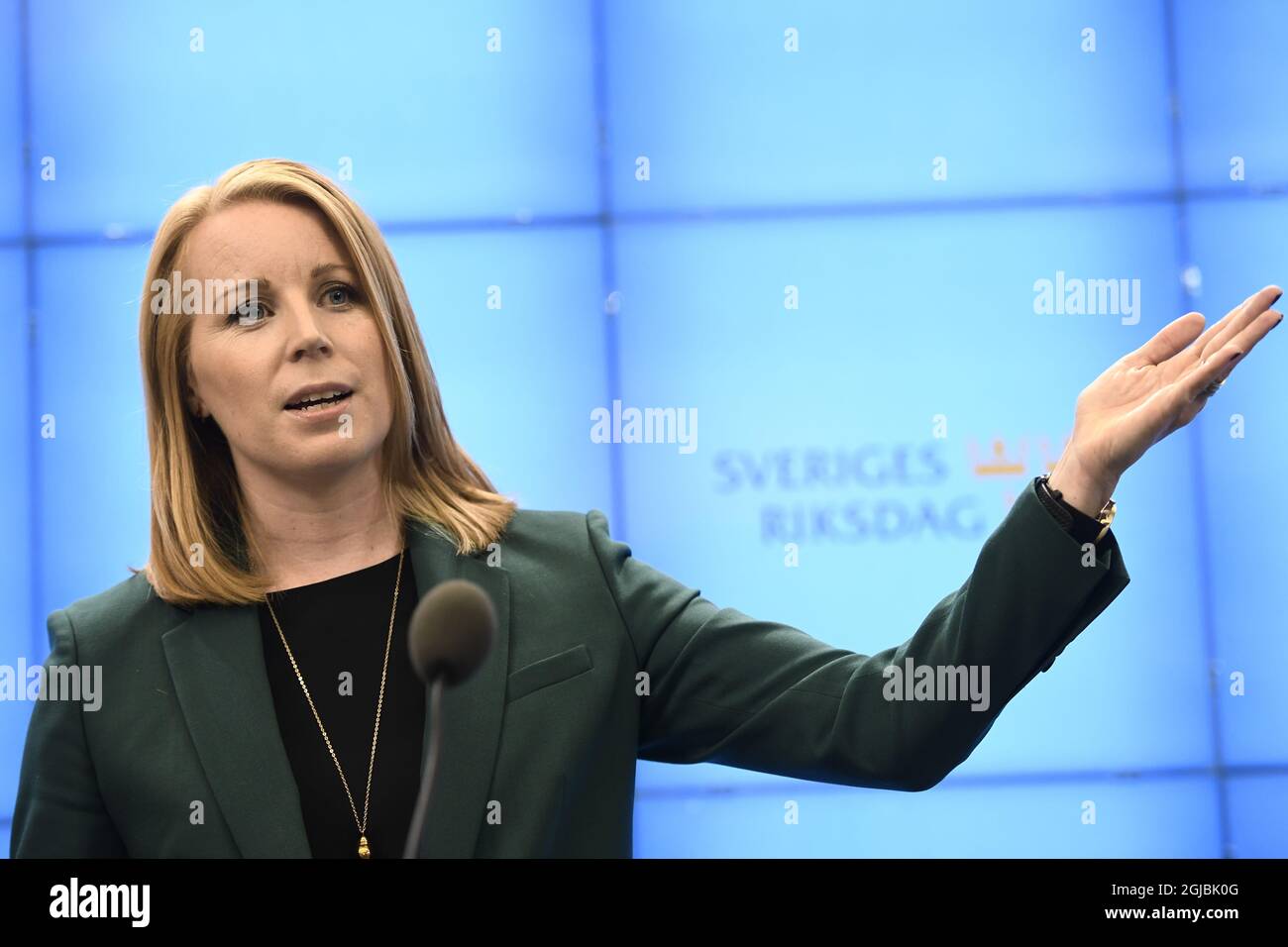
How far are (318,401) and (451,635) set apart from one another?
0.79 meters

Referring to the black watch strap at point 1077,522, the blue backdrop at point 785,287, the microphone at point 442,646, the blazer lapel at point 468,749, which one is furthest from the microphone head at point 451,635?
the blue backdrop at point 785,287

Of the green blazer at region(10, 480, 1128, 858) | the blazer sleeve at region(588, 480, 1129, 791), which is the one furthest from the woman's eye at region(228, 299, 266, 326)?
the blazer sleeve at region(588, 480, 1129, 791)

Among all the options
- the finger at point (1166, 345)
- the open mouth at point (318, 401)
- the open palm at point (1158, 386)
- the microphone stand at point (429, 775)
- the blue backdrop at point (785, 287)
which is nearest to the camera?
the microphone stand at point (429, 775)

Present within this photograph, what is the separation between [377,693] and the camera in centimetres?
162

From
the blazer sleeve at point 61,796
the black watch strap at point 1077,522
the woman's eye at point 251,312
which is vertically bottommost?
the blazer sleeve at point 61,796

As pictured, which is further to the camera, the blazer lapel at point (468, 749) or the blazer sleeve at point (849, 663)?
the blazer lapel at point (468, 749)

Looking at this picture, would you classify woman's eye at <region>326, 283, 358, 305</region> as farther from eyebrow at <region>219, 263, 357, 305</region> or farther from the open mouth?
the open mouth

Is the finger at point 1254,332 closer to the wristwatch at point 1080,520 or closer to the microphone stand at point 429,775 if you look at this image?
the wristwatch at point 1080,520

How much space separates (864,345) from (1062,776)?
1.11 metres

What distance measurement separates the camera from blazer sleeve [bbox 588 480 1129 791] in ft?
4.44

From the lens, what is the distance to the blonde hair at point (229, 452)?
1708mm

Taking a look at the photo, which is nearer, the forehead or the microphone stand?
the microphone stand

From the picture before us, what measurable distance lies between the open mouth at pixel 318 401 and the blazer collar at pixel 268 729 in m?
0.23
